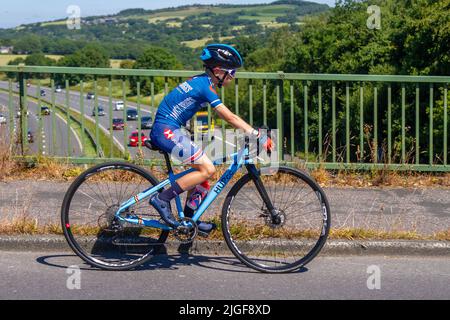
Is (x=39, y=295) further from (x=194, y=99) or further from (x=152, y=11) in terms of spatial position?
(x=152, y=11)

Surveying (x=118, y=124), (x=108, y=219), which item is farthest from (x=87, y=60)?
(x=108, y=219)

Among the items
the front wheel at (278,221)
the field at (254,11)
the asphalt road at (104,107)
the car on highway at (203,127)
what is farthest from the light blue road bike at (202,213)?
the field at (254,11)

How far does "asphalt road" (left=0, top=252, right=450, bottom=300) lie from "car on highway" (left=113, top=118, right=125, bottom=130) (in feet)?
12.1

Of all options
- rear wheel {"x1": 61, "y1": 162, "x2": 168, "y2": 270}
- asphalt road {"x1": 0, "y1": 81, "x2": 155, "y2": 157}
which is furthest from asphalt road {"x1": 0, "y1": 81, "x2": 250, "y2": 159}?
rear wheel {"x1": 61, "y1": 162, "x2": 168, "y2": 270}

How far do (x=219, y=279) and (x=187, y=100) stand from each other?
4.71 feet

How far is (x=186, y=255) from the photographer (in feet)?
25.1

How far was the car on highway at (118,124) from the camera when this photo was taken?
11.1 metres

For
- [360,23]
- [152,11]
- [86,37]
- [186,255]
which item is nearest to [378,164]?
[186,255]

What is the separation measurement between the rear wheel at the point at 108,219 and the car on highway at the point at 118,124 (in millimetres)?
3746

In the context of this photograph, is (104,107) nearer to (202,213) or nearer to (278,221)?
(202,213)

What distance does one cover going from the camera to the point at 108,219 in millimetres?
7180

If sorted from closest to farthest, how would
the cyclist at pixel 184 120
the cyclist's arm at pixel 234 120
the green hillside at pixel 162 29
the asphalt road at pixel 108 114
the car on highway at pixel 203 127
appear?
1. the cyclist's arm at pixel 234 120
2. the cyclist at pixel 184 120
3. the car on highway at pixel 203 127
4. the asphalt road at pixel 108 114
5. the green hillside at pixel 162 29

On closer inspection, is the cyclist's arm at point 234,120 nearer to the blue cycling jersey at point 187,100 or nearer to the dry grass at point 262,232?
the blue cycling jersey at point 187,100
